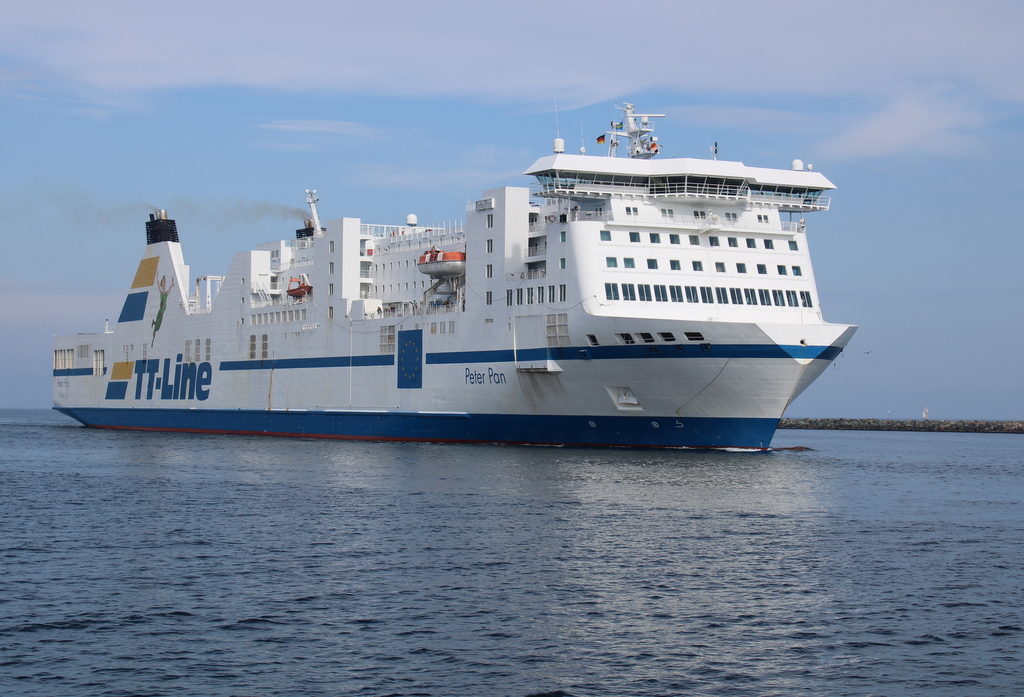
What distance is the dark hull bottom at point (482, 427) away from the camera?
3841 cm

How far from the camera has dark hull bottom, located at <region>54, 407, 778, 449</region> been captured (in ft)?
126

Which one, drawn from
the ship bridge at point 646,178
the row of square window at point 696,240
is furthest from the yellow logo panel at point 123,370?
the row of square window at point 696,240

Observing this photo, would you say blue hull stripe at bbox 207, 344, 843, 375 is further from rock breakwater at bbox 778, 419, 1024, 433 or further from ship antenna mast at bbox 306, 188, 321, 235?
rock breakwater at bbox 778, 419, 1024, 433

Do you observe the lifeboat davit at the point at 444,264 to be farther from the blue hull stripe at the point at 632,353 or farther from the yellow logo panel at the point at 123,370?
the yellow logo panel at the point at 123,370

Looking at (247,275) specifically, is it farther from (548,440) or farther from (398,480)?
(398,480)

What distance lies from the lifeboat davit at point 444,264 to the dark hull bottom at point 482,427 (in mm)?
6238

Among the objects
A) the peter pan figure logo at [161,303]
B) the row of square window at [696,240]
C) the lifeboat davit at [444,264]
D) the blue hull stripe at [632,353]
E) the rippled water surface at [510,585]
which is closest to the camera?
the rippled water surface at [510,585]

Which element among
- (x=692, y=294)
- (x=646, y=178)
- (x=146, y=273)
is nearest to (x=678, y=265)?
(x=692, y=294)

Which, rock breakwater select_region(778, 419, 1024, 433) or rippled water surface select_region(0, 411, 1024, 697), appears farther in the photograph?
rock breakwater select_region(778, 419, 1024, 433)

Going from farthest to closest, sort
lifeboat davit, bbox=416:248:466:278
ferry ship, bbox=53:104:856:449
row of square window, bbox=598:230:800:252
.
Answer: lifeboat davit, bbox=416:248:466:278 → row of square window, bbox=598:230:800:252 → ferry ship, bbox=53:104:856:449

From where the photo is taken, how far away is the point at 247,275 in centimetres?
5762

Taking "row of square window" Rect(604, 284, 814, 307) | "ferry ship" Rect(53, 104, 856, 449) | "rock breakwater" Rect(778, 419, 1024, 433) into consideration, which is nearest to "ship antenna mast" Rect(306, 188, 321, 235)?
"ferry ship" Rect(53, 104, 856, 449)

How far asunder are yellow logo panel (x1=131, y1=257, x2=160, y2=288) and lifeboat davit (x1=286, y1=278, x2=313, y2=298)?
14005 millimetres

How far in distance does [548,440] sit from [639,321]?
7.58 meters
